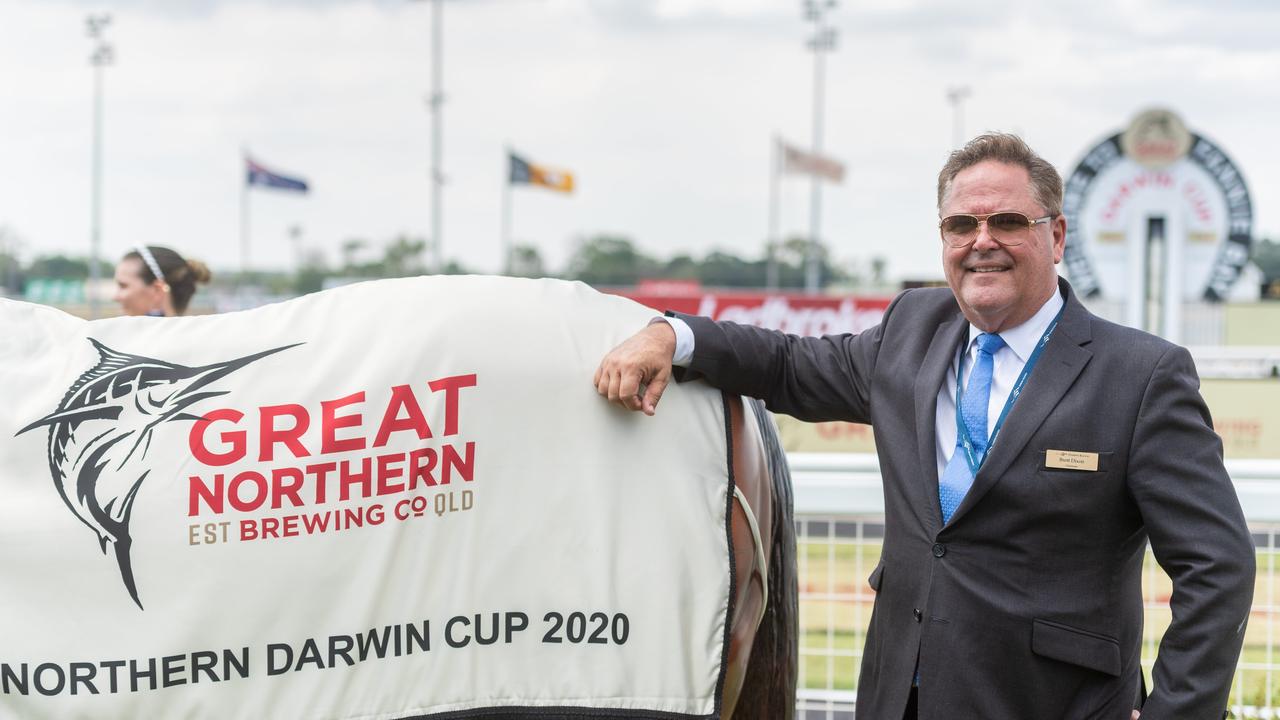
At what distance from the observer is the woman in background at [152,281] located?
14.4ft

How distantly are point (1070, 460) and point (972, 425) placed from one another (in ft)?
0.63

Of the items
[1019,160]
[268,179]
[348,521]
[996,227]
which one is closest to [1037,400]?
[996,227]

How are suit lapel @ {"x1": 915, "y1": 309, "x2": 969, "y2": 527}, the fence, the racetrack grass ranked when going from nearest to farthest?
1. suit lapel @ {"x1": 915, "y1": 309, "x2": 969, "y2": 527}
2. the fence
3. the racetrack grass

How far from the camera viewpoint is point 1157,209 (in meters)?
14.6

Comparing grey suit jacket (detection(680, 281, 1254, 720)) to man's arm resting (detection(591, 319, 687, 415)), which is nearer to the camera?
grey suit jacket (detection(680, 281, 1254, 720))

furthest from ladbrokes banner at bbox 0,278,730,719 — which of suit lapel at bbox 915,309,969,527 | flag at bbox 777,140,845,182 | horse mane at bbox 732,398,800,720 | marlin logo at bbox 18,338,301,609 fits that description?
flag at bbox 777,140,845,182

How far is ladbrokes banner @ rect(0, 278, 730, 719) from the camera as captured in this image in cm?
193

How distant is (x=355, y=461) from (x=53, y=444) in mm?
496

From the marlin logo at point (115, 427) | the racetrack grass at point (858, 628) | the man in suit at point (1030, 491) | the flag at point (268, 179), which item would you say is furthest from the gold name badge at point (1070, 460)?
the flag at point (268, 179)

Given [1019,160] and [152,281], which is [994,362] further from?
[152,281]

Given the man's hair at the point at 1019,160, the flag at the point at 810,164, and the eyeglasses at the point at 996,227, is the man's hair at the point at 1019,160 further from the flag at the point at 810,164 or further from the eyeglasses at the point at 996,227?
the flag at the point at 810,164

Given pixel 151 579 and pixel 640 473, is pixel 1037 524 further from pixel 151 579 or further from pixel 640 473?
pixel 151 579

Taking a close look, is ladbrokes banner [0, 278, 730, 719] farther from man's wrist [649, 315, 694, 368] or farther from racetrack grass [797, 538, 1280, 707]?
racetrack grass [797, 538, 1280, 707]

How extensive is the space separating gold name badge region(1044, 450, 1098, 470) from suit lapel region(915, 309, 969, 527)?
0.21 meters
